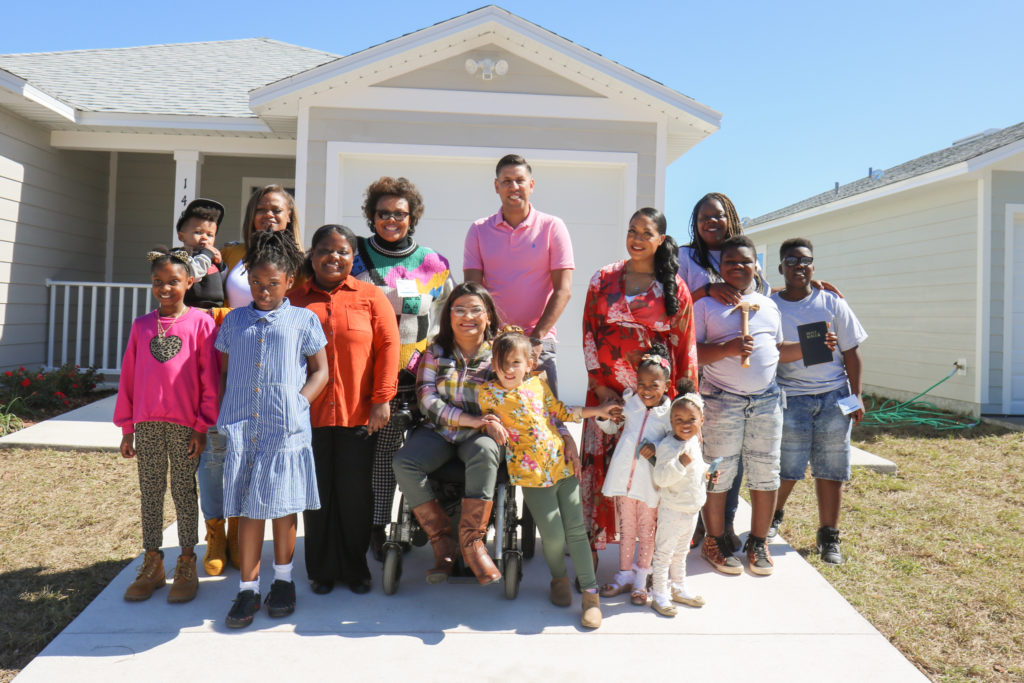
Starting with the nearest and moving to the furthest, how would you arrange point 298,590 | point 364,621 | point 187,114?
point 364,621 → point 298,590 → point 187,114

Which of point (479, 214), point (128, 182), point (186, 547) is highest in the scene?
point (128, 182)

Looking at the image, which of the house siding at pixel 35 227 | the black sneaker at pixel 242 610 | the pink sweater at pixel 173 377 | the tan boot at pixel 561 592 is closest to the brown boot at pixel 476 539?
the tan boot at pixel 561 592

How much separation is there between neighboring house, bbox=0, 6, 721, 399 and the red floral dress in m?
3.70

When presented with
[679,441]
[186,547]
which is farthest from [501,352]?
[186,547]

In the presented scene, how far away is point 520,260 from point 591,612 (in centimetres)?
169

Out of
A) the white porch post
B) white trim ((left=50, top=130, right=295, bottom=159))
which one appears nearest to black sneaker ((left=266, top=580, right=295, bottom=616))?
white trim ((left=50, top=130, right=295, bottom=159))

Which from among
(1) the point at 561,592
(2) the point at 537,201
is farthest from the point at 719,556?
(2) the point at 537,201

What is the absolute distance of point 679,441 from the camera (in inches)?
119

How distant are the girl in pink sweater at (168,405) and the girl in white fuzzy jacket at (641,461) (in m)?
1.81

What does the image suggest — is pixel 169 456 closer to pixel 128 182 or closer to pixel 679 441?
pixel 679 441

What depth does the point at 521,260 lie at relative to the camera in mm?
3502

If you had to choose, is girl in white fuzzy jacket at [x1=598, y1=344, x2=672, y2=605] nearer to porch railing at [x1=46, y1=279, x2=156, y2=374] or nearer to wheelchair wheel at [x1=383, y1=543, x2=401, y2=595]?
wheelchair wheel at [x1=383, y1=543, x2=401, y2=595]

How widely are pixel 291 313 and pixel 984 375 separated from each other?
8.61 meters

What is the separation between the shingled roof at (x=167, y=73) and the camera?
7824mm
